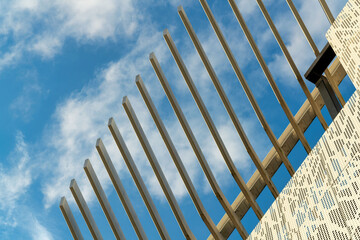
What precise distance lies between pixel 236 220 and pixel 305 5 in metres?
2.34

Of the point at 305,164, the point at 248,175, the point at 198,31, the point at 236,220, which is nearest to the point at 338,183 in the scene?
the point at 305,164

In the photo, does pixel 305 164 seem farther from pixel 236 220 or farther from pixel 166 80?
pixel 166 80

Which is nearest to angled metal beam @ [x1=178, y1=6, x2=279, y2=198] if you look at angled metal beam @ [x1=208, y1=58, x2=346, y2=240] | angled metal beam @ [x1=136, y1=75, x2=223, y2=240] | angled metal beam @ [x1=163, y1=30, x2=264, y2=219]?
angled metal beam @ [x1=163, y1=30, x2=264, y2=219]

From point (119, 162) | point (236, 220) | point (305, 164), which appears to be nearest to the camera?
point (305, 164)

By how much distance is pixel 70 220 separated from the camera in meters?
5.13

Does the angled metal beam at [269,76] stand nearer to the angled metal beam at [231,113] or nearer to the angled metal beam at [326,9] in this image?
the angled metal beam at [231,113]

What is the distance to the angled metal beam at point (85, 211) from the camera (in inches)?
200

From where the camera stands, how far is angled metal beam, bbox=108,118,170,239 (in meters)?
5.00

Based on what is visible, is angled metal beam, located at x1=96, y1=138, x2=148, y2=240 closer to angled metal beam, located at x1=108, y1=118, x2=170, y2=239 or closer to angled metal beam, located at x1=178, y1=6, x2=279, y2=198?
angled metal beam, located at x1=108, y1=118, x2=170, y2=239

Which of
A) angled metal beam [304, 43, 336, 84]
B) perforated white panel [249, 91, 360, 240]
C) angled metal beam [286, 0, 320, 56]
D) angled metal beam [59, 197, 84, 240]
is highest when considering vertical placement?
angled metal beam [286, 0, 320, 56]

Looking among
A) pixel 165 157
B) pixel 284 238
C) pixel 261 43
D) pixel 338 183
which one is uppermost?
pixel 261 43

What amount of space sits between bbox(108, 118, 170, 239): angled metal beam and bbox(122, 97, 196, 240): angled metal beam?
0.59ft

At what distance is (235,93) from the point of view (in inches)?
200

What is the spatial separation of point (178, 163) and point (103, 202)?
0.85 m
